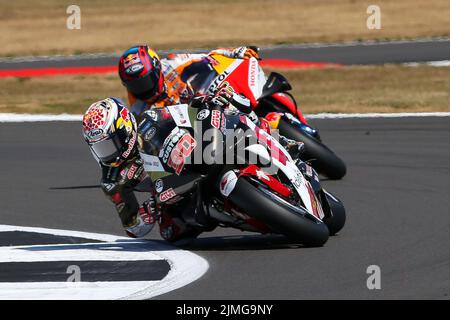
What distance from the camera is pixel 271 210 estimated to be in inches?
314

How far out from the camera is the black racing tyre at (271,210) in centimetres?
797

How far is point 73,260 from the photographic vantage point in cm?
837

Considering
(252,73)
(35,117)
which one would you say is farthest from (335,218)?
(35,117)

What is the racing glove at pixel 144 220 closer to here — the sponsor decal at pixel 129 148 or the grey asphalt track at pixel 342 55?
the sponsor decal at pixel 129 148

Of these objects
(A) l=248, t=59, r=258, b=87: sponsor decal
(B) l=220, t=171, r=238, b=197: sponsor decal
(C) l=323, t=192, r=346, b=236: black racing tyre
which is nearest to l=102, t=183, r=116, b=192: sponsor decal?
(B) l=220, t=171, r=238, b=197: sponsor decal

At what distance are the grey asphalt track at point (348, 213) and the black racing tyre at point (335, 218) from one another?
0.27ft

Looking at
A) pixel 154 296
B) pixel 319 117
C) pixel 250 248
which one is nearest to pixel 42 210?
pixel 250 248

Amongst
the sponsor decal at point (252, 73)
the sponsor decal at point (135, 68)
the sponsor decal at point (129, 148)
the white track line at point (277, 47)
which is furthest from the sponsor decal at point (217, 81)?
the white track line at point (277, 47)

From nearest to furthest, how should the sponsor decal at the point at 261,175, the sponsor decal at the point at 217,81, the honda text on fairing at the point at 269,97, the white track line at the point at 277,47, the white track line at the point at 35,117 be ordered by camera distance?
1. the sponsor decal at the point at 261,175
2. the sponsor decal at the point at 217,81
3. the honda text on fairing at the point at 269,97
4. the white track line at the point at 35,117
5. the white track line at the point at 277,47

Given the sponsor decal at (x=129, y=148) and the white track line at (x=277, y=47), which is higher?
the sponsor decal at (x=129, y=148)

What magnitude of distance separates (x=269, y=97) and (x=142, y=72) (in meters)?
2.58

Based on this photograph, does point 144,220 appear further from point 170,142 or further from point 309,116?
point 309,116

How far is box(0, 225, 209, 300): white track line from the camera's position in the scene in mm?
7168

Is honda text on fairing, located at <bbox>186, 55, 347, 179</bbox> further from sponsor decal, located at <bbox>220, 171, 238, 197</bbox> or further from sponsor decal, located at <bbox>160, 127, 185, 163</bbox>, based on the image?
sponsor decal, located at <bbox>220, 171, 238, 197</bbox>
